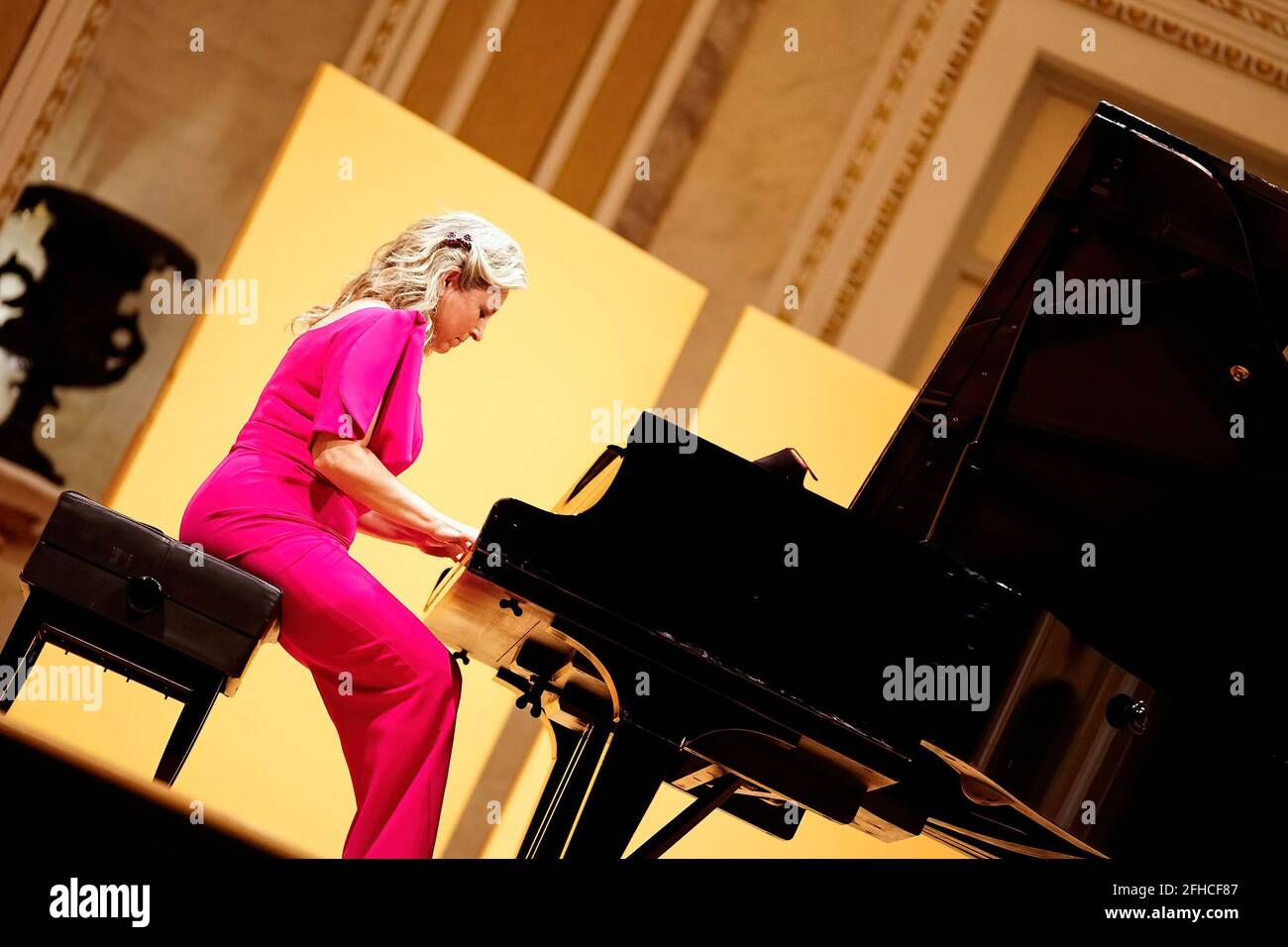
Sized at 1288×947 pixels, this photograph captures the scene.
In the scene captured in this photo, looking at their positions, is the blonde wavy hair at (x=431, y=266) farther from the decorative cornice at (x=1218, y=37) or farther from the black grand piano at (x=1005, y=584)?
the decorative cornice at (x=1218, y=37)

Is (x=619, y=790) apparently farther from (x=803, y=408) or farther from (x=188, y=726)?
(x=803, y=408)

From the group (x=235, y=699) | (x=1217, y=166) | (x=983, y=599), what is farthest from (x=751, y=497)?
(x=235, y=699)

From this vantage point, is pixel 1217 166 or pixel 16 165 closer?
pixel 1217 166

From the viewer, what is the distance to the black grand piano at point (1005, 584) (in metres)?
1.86

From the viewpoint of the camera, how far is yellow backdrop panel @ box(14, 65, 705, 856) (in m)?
3.28

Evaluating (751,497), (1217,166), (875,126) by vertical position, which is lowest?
(751,497)

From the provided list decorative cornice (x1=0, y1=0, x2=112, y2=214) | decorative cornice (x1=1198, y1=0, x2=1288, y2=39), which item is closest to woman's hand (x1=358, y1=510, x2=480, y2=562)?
decorative cornice (x1=0, y1=0, x2=112, y2=214)

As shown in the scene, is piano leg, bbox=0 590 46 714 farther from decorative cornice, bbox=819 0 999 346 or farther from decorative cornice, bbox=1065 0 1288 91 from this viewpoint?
decorative cornice, bbox=1065 0 1288 91

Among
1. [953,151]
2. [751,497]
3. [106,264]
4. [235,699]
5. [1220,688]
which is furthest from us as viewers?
[953,151]

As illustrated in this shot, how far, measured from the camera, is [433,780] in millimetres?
2148

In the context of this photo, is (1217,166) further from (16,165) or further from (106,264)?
(16,165)
